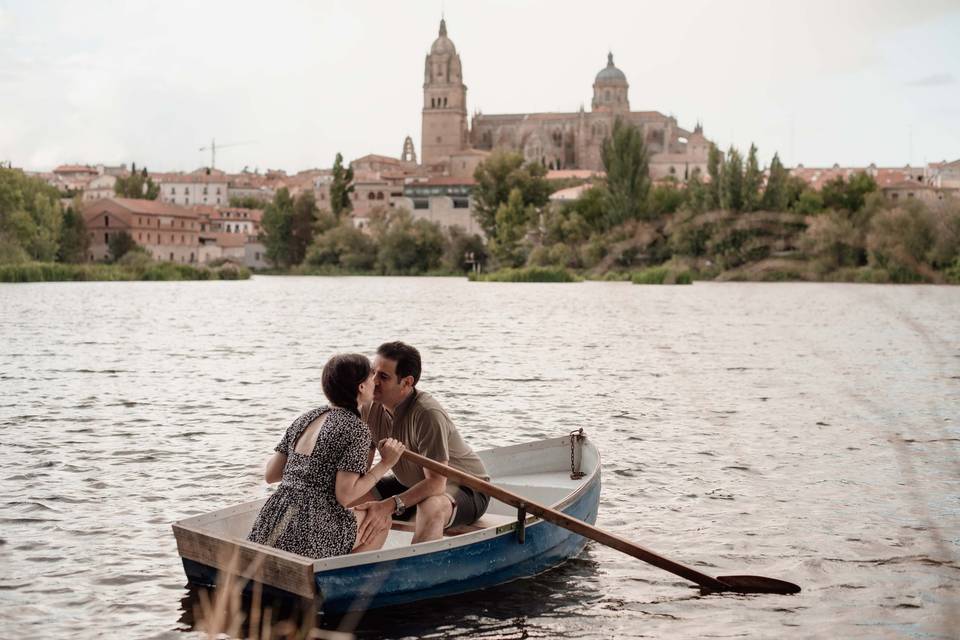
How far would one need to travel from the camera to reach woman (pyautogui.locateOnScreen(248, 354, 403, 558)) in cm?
556

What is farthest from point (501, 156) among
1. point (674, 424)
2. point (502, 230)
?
point (674, 424)

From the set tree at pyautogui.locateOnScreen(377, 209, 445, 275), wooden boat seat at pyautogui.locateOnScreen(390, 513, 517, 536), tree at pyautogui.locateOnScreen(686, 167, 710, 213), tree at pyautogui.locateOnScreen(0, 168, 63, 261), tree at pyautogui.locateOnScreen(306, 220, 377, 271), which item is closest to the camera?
tree at pyautogui.locateOnScreen(686, 167, 710, 213)

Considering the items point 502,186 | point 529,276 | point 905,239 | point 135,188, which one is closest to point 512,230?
point 502,186

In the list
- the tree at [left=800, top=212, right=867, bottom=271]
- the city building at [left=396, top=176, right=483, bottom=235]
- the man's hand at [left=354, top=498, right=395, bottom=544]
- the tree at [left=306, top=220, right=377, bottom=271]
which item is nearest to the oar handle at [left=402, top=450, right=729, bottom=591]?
the man's hand at [left=354, top=498, right=395, bottom=544]

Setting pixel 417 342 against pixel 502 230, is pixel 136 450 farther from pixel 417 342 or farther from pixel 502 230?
pixel 502 230

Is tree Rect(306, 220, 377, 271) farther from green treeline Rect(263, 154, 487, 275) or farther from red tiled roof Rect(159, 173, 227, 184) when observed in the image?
red tiled roof Rect(159, 173, 227, 184)

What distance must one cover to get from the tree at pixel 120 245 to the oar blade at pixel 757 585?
332 ft

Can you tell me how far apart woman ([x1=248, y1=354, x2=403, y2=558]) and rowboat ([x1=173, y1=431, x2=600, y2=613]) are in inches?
6.6

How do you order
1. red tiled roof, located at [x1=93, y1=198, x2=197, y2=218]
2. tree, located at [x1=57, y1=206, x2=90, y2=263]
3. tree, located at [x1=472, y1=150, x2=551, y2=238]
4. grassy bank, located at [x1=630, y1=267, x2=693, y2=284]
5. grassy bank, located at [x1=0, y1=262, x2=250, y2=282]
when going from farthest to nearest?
red tiled roof, located at [x1=93, y1=198, x2=197, y2=218], tree, located at [x1=472, y1=150, x2=551, y2=238], tree, located at [x1=57, y1=206, x2=90, y2=263], grassy bank, located at [x1=0, y1=262, x2=250, y2=282], grassy bank, located at [x1=630, y1=267, x2=693, y2=284]

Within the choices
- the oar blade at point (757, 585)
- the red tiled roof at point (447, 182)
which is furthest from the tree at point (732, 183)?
the red tiled roof at point (447, 182)

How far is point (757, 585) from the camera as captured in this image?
6.97m

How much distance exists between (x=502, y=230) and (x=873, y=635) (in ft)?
275

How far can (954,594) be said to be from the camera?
6754 millimetres

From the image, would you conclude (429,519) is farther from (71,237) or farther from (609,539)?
(71,237)
